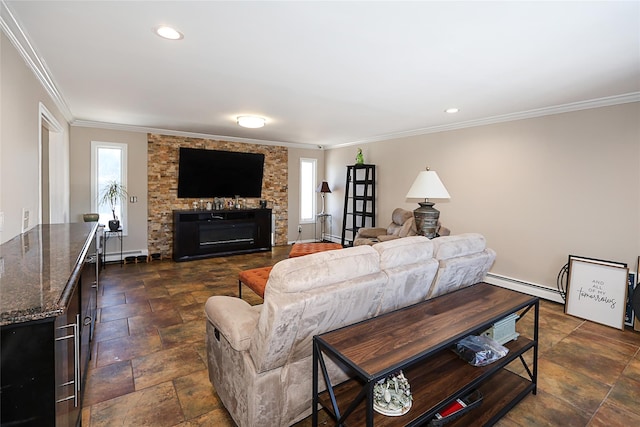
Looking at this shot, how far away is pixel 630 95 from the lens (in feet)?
10.7

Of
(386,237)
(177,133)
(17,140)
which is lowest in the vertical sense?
(386,237)

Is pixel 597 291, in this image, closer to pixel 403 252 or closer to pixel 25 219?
pixel 403 252

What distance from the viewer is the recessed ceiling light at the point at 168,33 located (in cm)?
207

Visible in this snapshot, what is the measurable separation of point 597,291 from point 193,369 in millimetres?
4095

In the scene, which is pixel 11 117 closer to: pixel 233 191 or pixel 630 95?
pixel 233 191

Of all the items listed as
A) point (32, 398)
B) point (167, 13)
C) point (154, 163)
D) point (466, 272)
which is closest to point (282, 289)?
point (32, 398)

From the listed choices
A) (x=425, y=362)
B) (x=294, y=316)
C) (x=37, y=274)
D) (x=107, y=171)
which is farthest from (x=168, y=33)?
(x=107, y=171)

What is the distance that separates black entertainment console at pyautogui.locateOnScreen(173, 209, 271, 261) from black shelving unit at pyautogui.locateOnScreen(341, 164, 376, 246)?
1748mm

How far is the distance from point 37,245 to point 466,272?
3.01m

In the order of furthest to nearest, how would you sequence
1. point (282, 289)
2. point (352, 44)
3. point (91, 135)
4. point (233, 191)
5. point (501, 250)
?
point (233, 191), point (91, 135), point (501, 250), point (352, 44), point (282, 289)

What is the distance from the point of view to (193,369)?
2414 millimetres

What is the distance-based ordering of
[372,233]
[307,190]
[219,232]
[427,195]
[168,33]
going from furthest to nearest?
[307,190] < [219,232] < [372,233] < [427,195] < [168,33]

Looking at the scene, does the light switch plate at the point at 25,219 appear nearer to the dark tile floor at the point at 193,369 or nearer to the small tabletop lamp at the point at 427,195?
the dark tile floor at the point at 193,369

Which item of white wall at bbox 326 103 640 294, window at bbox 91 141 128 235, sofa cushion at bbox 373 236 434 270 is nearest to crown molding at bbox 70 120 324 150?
window at bbox 91 141 128 235
